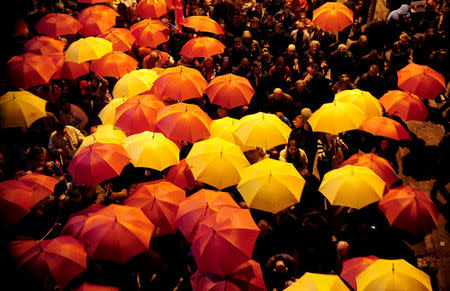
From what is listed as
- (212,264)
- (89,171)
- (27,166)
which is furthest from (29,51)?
(212,264)

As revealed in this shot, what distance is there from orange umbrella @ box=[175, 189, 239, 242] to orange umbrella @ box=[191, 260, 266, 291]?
800 mm

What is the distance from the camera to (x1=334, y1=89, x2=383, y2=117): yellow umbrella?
8.80m

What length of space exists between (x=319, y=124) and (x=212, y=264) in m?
4.04

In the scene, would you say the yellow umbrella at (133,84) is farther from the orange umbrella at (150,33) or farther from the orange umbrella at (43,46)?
the orange umbrella at (43,46)

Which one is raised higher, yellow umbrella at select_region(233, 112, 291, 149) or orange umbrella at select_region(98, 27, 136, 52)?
orange umbrella at select_region(98, 27, 136, 52)

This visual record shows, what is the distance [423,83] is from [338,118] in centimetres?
279

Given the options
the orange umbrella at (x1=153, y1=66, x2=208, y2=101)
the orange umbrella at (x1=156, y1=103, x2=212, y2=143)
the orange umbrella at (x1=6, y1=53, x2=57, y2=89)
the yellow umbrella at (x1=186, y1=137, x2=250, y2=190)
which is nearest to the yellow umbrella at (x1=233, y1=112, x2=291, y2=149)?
the yellow umbrella at (x1=186, y1=137, x2=250, y2=190)

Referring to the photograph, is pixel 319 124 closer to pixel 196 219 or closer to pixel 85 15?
pixel 196 219

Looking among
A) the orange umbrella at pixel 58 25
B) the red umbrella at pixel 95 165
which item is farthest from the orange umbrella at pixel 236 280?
the orange umbrella at pixel 58 25

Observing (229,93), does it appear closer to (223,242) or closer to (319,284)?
(223,242)

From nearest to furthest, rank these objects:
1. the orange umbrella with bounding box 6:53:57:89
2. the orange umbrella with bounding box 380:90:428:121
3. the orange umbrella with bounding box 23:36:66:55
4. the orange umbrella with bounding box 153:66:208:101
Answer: the orange umbrella with bounding box 380:90:428:121, the orange umbrella with bounding box 153:66:208:101, the orange umbrella with bounding box 6:53:57:89, the orange umbrella with bounding box 23:36:66:55

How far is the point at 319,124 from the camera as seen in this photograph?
8.48m

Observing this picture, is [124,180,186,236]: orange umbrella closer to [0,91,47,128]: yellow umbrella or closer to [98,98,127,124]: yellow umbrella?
[98,98,127,124]: yellow umbrella

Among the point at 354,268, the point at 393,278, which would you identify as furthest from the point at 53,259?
the point at 393,278
